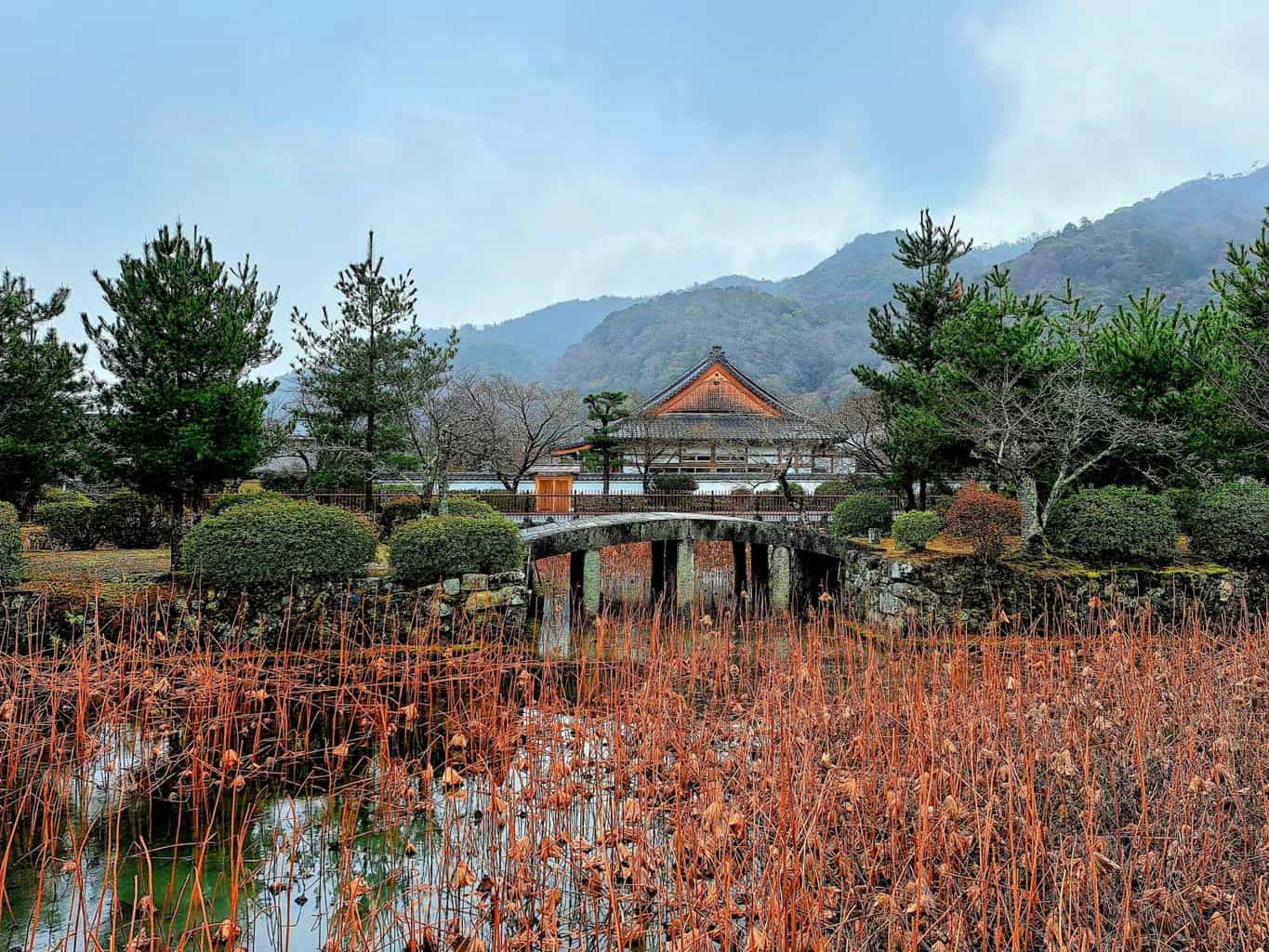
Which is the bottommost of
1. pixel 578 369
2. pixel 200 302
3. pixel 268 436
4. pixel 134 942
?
pixel 134 942

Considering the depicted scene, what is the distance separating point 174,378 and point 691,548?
8.63 meters

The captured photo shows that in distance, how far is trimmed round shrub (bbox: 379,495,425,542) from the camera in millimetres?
15516

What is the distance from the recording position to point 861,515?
13.5 m

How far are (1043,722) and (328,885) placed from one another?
455 cm

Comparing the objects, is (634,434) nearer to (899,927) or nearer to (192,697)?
(192,697)

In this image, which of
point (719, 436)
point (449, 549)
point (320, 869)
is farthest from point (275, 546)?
point (719, 436)

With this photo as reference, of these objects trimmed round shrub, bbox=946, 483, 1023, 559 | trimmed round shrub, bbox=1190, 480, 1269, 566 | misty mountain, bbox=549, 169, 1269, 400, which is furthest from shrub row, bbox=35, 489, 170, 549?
misty mountain, bbox=549, 169, 1269, 400

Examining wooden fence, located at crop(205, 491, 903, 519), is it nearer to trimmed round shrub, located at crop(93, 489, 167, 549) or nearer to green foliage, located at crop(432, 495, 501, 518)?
green foliage, located at crop(432, 495, 501, 518)

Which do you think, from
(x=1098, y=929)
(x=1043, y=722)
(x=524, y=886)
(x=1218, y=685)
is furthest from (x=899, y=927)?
(x=1218, y=685)

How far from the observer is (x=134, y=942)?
9.41 feet

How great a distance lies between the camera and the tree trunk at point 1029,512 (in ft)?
35.8

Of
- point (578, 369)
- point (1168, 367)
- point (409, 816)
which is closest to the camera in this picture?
point (409, 816)

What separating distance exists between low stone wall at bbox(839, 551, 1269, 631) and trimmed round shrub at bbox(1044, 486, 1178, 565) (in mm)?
279

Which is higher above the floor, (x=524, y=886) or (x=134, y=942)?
(x=134, y=942)
